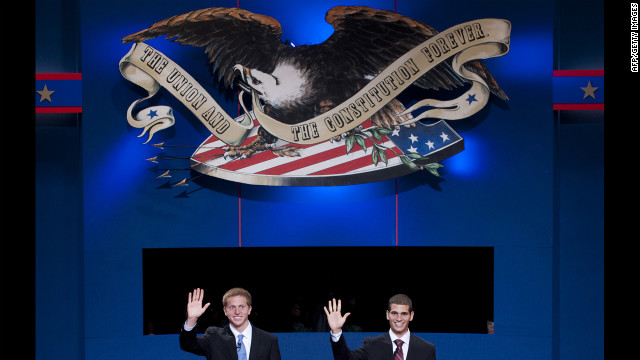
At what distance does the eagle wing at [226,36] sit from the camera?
590 cm

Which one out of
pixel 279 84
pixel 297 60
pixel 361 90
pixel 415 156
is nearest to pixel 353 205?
pixel 415 156

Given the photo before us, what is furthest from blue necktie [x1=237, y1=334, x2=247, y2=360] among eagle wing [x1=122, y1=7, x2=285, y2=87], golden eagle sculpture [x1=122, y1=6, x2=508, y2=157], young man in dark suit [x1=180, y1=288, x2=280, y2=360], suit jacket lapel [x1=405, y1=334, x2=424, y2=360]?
eagle wing [x1=122, y1=7, x2=285, y2=87]

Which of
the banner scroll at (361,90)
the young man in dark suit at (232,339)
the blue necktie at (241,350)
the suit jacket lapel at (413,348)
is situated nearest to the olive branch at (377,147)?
the banner scroll at (361,90)

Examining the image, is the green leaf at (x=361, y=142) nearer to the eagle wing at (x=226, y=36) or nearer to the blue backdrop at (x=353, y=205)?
the blue backdrop at (x=353, y=205)

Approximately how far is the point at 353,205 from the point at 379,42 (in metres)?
1.54

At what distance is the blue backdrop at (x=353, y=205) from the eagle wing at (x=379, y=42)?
0.15 m

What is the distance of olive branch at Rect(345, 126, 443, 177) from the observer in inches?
232

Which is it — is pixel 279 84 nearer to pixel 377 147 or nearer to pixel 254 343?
pixel 377 147

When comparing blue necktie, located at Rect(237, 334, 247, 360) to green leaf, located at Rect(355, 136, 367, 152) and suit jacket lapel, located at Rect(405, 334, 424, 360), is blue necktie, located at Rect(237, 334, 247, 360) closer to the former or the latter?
suit jacket lapel, located at Rect(405, 334, 424, 360)

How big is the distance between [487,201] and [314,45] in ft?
7.11

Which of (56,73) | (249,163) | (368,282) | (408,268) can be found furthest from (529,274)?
(56,73)

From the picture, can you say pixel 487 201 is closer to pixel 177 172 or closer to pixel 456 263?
pixel 456 263

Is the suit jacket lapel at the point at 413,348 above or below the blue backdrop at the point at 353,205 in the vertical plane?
below

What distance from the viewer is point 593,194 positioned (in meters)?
6.04
